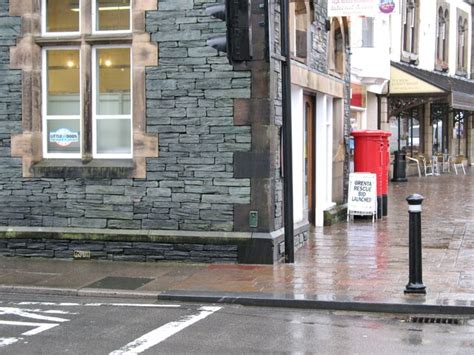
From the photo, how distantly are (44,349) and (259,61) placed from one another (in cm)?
532

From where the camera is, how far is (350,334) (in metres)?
6.93

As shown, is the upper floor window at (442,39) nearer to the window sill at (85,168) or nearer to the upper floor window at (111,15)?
the upper floor window at (111,15)

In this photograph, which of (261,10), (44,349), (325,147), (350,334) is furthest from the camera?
(325,147)

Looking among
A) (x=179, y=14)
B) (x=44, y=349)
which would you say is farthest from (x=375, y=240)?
(x=44, y=349)

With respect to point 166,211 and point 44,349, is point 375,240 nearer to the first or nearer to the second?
point 166,211

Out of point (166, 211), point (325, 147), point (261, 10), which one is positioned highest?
point (261, 10)

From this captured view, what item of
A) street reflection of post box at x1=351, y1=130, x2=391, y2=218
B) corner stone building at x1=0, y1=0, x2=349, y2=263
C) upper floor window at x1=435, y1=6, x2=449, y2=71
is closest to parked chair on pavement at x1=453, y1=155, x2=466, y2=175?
upper floor window at x1=435, y1=6, x2=449, y2=71

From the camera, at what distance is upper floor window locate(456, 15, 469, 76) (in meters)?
35.3

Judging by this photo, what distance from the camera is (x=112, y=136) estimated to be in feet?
36.5

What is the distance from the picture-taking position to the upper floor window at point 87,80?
10.9 m

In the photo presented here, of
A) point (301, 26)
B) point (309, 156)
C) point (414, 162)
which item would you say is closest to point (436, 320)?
point (301, 26)

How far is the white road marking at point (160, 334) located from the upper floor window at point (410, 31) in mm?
22654

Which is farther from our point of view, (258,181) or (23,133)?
(23,133)

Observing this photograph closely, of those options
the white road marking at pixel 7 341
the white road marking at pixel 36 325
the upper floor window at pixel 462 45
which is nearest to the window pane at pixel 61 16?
the white road marking at pixel 36 325
